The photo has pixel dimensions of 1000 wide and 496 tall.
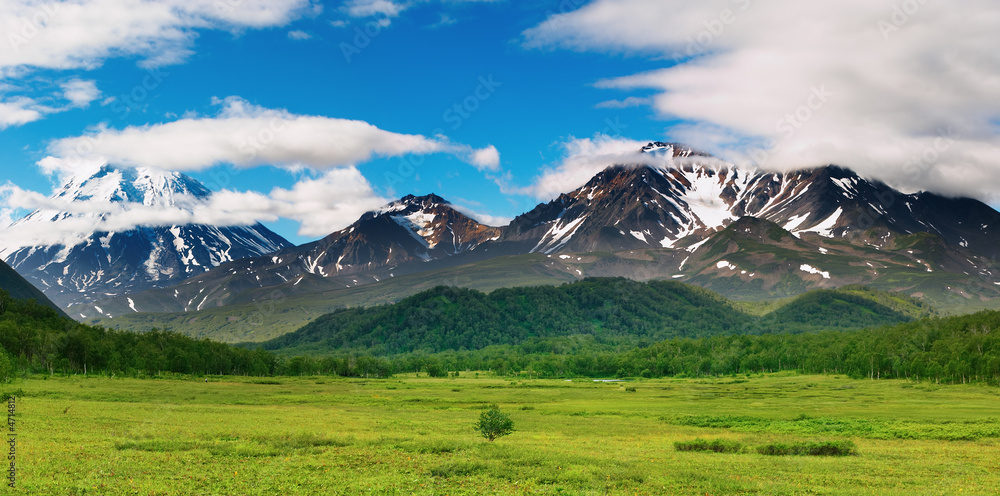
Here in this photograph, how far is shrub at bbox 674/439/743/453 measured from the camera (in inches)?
2250

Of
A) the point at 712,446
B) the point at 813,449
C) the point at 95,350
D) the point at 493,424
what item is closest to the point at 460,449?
the point at 493,424

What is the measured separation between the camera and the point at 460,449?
51.5 m

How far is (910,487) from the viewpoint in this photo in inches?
1527

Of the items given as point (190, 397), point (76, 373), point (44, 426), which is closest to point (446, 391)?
point (190, 397)

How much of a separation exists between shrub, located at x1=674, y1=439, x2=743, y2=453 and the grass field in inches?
50.1

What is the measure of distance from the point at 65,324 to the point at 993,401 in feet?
673

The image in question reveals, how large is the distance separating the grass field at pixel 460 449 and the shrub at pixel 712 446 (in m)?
1.27

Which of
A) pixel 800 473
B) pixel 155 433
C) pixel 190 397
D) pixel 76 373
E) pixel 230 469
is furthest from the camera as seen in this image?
pixel 76 373

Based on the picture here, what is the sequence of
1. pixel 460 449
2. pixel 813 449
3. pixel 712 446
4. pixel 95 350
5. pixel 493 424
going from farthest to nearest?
1. pixel 95 350
2. pixel 493 424
3. pixel 712 446
4. pixel 813 449
5. pixel 460 449

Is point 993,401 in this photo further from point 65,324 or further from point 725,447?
point 65,324

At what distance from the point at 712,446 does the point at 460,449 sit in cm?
2265

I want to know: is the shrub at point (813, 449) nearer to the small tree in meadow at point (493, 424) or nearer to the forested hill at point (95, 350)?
the small tree in meadow at point (493, 424)

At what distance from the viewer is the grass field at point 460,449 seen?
122 feet

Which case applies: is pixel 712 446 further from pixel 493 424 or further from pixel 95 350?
pixel 95 350
